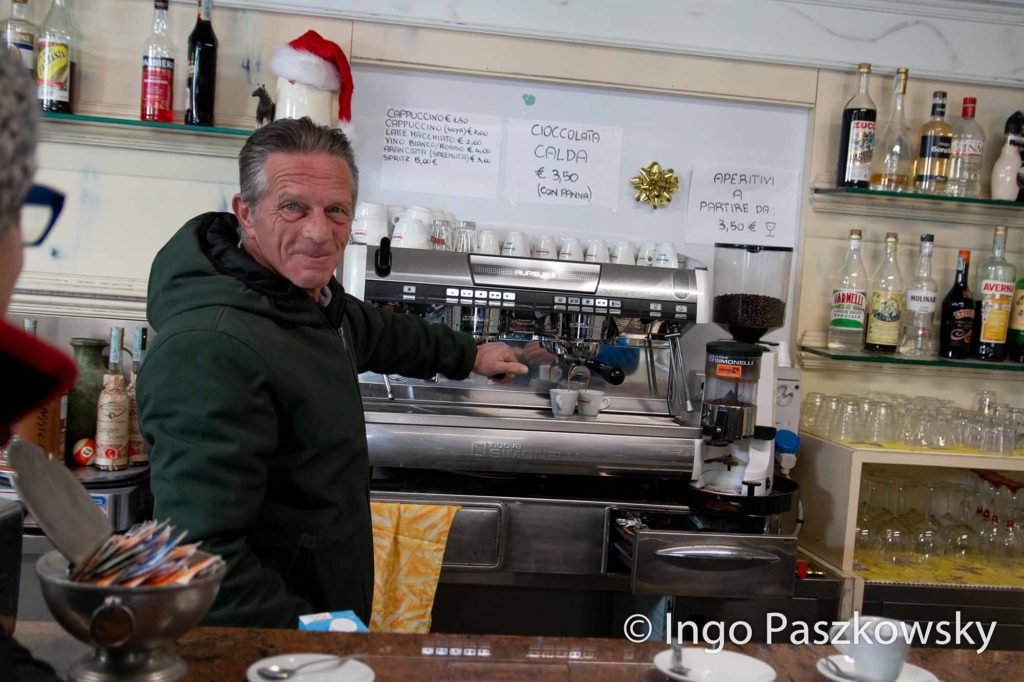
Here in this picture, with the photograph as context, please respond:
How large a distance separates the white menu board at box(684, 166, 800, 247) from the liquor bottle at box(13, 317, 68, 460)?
1.95 m

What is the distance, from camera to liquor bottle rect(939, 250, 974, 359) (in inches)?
120

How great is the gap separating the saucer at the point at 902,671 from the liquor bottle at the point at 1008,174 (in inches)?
88.7

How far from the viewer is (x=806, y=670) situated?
126cm

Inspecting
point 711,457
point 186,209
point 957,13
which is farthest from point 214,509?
point 957,13

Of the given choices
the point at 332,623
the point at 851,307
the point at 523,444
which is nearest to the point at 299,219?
the point at 332,623

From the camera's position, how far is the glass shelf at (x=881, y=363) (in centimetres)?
297

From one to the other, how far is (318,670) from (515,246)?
6.08 ft

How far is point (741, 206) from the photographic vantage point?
3.14 m

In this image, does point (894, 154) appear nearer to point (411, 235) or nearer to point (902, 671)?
point (411, 235)

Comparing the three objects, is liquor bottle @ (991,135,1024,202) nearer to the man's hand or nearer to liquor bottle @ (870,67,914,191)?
liquor bottle @ (870,67,914,191)

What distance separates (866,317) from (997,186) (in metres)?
0.60

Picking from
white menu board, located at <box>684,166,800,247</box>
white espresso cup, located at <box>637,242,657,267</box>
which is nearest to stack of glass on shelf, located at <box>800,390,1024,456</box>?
white menu board, located at <box>684,166,800,247</box>

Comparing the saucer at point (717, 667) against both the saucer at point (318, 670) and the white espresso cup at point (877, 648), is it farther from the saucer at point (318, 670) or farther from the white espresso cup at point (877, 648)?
the saucer at point (318, 670)

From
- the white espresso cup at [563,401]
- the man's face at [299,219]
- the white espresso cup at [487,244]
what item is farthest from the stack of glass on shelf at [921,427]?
the man's face at [299,219]
